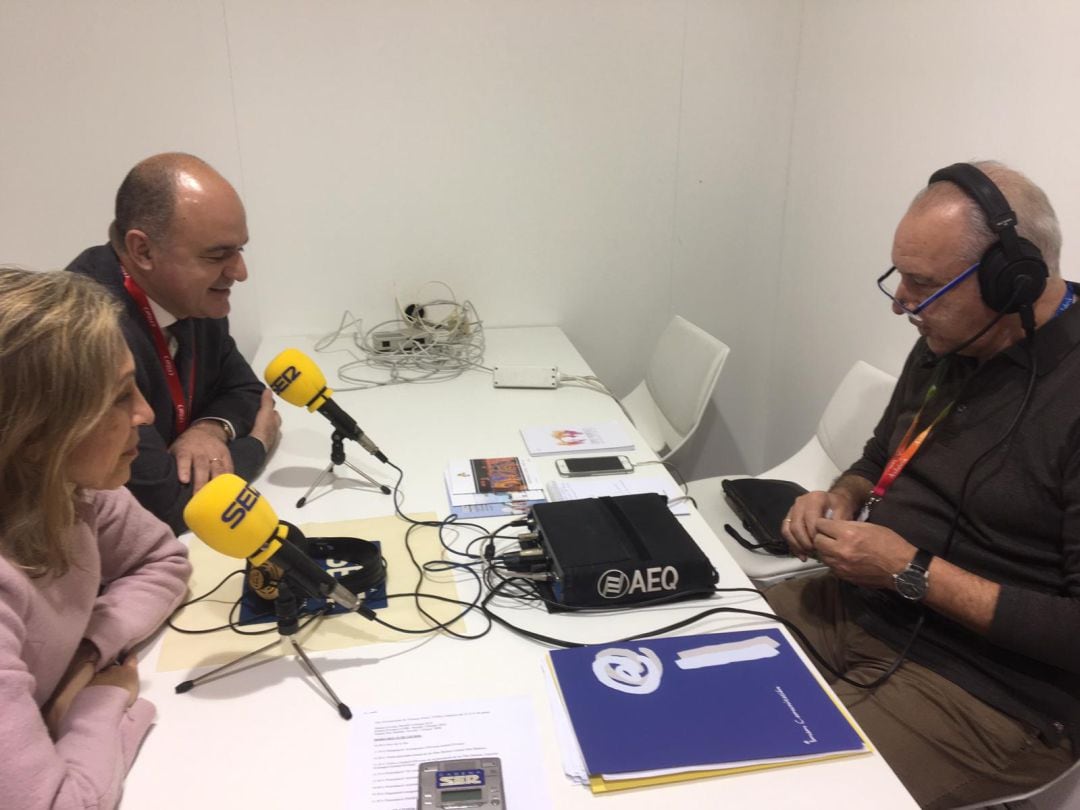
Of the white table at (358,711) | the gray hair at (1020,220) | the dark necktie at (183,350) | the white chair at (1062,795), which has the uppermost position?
the gray hair at (1020,220)

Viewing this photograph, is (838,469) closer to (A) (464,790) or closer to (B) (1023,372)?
(B) (1023,372)

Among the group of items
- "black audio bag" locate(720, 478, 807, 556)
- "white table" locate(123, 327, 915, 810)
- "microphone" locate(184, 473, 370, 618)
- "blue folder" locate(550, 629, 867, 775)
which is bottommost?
"black audio bag" locate(720, 478, 807, 556)

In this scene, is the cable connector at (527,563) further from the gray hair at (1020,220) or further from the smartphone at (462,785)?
the gray hair at (1020,220)

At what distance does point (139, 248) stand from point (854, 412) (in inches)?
73.7

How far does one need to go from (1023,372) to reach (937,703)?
23.6 inches

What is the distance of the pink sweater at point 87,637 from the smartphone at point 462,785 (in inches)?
14.3

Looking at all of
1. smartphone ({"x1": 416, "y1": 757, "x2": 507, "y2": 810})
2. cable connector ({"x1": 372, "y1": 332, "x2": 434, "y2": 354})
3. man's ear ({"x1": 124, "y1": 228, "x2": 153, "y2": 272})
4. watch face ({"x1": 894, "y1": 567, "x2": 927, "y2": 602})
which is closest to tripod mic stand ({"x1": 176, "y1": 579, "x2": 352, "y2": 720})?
smartphone ({"x1": 416, "y1": 757, "x2": 507, "y2": 810})

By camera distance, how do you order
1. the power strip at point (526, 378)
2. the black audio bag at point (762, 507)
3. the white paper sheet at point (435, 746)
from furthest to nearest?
the power strip at point (526, 378) → the black audio bag at point (762, 507) → the white paper sheet at point (435, 746)

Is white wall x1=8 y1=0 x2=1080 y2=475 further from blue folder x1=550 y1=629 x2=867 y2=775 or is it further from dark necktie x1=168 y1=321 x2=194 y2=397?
blue folder x1=550 y1=629 x2=867 y2=775

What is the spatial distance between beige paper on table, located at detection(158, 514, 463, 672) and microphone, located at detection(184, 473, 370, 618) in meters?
0.14

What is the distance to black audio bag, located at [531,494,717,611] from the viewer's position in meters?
1.23

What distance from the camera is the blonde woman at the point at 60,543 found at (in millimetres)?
819

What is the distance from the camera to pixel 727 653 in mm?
1130

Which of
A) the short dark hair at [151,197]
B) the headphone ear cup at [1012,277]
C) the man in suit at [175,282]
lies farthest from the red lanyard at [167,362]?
the headphone ear cup at [1012,277]
